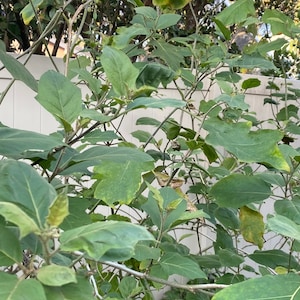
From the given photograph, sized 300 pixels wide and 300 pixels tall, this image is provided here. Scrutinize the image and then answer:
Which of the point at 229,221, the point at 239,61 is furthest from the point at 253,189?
the point at 239,61

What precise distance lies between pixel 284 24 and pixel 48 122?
1.17 metres

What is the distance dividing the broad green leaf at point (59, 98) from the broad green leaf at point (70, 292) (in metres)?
0.35

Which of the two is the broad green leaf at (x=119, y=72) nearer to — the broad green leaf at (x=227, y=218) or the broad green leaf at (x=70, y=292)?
the broad green leaf at (x=70, y=292)

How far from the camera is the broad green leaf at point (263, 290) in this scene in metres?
0.59

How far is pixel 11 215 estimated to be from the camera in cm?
46

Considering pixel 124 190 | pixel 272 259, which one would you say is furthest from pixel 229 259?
pixel 124 190

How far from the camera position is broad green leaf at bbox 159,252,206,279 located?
1.07 m

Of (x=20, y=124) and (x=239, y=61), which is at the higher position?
(x=239, y=61)

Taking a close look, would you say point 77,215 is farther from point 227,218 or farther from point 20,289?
point 227,218

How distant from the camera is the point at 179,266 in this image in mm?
1112

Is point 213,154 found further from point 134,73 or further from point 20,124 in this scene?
point 20,124

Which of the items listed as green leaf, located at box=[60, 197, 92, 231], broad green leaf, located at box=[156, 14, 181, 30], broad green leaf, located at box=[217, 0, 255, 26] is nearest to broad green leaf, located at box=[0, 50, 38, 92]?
green leaf, located at box=[60, 197, 92, 231]

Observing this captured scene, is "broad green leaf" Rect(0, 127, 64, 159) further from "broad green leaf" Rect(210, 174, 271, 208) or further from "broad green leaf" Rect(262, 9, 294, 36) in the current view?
"broad green leaf" Rect(262, 9, 294, 36)

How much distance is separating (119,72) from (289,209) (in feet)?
2.06
